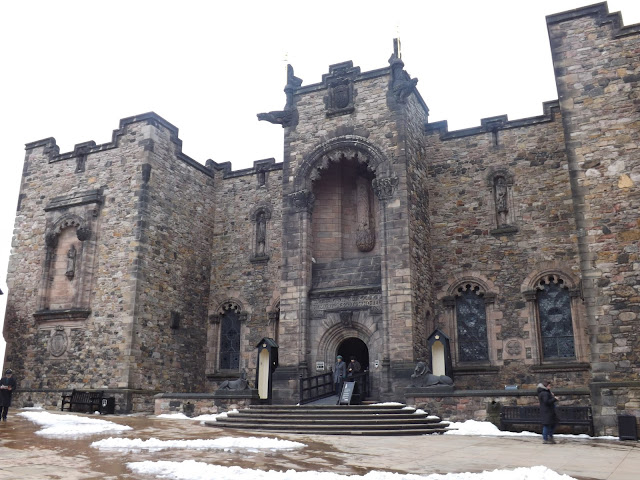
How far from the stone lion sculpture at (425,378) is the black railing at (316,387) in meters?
2.90

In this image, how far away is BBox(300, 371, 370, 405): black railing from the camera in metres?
17.4

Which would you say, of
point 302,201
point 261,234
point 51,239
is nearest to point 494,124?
point 302,201

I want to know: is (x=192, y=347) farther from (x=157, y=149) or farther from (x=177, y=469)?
(x=177, y=469)

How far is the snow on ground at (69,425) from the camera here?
498 inches

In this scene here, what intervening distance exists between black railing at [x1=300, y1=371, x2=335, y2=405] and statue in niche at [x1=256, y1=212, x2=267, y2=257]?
279 inches

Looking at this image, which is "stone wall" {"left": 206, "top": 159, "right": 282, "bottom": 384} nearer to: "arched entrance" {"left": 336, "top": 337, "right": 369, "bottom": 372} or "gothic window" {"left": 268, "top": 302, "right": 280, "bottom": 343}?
"gothic window" {"left": 268, "top": 302, "right": 280, "bottom": 343}

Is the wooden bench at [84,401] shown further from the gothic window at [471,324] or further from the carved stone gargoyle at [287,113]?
the gothic window at [471,324]

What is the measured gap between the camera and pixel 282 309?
19.7 meters

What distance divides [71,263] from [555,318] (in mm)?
17189

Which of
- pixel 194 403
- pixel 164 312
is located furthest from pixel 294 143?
pixel 194 403

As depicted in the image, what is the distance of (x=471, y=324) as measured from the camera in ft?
65.3

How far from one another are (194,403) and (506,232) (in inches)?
455

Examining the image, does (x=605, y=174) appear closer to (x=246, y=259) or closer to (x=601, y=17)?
(x=601, y=17)

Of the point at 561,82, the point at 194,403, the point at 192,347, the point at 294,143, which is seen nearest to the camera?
the point at 561,82
